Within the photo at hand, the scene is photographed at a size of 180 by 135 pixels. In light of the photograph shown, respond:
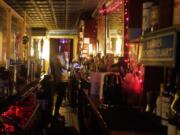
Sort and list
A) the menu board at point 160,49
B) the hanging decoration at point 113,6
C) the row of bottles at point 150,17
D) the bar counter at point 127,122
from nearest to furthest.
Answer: the menu board at point 160,49, the bar counter at point 127,122, the row of bottles at point 150,17, the hanging decoration at point 113,6

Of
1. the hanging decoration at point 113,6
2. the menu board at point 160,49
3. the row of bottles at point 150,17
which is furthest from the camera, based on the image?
the hanging decoration at point 113,6

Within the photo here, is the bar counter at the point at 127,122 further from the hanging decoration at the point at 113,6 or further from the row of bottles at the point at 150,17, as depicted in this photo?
the hanging decoration at the point at 113,6

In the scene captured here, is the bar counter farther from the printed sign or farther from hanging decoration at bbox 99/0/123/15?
hanging decoration at bbox 99/0/123/15

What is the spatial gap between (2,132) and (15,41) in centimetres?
831

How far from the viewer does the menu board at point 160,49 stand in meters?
1.53

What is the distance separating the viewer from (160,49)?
1.72m

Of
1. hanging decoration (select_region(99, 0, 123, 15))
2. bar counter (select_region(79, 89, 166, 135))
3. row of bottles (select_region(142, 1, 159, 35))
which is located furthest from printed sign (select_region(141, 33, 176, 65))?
hanging decoration (select_region(99, 0, 123, 15))

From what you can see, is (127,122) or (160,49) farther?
(127,122)

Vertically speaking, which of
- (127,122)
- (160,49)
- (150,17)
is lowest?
(127,122)

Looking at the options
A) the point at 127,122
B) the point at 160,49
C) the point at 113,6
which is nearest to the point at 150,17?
the point at 160,49

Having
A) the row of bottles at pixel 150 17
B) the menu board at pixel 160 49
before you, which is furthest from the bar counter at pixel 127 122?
the row of bottles at pixel 150 17

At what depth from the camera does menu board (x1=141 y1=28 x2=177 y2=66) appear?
60.4 inches

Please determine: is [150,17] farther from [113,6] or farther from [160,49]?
[113,6]

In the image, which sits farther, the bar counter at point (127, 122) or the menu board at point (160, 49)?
the bar counter at point (127, 122)
